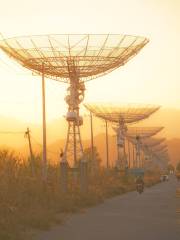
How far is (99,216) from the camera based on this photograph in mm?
26641

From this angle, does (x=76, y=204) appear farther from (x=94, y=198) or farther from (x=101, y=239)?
(x=101, y=239)

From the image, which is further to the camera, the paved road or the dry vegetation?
the dry vegetation

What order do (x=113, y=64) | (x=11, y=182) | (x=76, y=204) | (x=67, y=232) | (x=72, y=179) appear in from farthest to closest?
(x=72, y=179)
(x=113, y=64)
(x=76, y=204)
(x=11, y=182)
(x=67, y=232)

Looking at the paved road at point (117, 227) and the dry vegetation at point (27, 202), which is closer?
the paved road at point (117, 227)

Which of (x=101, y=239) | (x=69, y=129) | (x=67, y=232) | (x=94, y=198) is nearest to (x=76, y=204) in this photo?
(x=94, y=198)

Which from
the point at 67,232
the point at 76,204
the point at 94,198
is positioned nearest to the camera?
the point at 67,232

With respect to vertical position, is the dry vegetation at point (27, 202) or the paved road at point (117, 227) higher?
the dry vegetation at point (27, 202)

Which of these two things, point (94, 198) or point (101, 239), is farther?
point (94, 198)

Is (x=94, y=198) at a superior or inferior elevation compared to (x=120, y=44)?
inferior

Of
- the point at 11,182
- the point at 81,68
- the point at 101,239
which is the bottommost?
the point at 101,239

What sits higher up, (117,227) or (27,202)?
(27,202)

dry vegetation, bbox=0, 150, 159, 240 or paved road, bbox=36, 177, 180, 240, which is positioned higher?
dry vegetation, bbox=0, 150, 159, 240

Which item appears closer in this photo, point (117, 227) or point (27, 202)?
point (117, 227)

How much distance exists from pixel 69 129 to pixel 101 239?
75.5 ft
